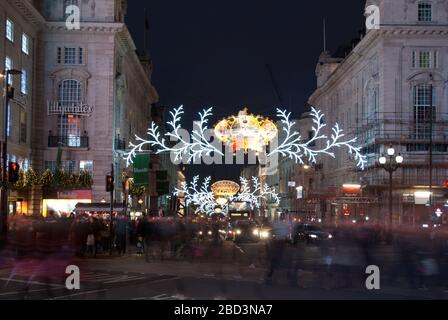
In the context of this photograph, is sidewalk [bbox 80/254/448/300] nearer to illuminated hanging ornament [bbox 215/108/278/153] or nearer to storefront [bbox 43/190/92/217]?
illuminated hanging ornament [bbox 215/108/278/153]

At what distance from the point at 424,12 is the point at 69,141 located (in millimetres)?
31474

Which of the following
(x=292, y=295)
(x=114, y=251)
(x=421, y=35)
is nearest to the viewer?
(x=292, y=295)

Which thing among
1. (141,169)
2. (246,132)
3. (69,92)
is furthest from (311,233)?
(69,92)

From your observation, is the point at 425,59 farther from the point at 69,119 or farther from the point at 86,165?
the point at 69,119

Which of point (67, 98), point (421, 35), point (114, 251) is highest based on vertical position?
point (421, 35)

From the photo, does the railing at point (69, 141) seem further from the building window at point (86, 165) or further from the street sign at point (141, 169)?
the street sign at point (141, 169)

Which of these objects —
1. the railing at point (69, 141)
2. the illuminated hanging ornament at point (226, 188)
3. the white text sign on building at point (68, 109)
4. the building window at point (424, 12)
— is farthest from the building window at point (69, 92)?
the building window at point (424, 12)

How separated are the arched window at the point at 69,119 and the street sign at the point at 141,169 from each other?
22500 millimetres

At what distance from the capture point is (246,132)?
4078 centimetres

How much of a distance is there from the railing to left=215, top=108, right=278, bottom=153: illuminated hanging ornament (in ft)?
72.0

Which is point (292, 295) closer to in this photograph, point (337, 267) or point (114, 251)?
point (337, 267)
